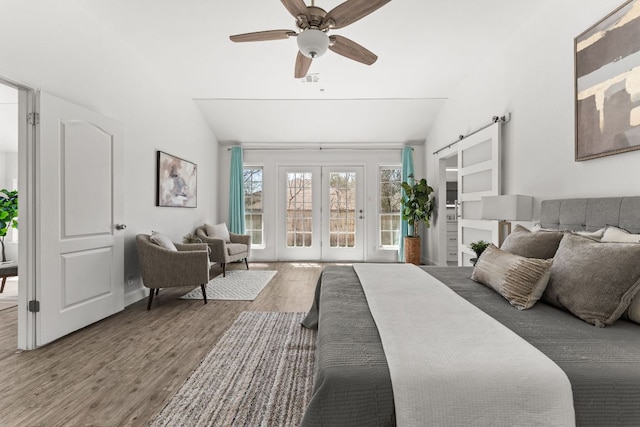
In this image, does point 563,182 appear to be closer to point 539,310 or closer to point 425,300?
point 539,310

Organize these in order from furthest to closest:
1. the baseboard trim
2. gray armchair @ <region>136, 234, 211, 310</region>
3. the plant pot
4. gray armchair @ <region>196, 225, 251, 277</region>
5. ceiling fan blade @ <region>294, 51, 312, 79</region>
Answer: the plant pot < gray armchair @ <region>196, 225, 251, 277</region> < the baseboard trim < gray armchair @ <region>136, 234, 211, 310</region> < ceiling fan blade @ <region>294, 51, 312, 79</region>

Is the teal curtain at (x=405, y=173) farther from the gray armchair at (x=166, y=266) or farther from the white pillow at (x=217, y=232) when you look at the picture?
the gray armchair at (x=166, y=266)

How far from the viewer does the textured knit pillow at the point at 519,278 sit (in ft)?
5.43

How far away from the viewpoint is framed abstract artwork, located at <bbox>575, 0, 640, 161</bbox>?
6.56ft

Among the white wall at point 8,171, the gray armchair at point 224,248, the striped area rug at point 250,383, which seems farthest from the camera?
the white wall at point 8,171

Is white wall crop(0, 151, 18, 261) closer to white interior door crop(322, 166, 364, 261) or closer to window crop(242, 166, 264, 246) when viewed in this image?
window crop(242, 166, 264, 246)

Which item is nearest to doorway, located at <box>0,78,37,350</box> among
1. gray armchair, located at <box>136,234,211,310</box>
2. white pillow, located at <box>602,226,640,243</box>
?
gray armchair, located at <box>136,234,211,310</box>

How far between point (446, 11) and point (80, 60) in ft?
10.8

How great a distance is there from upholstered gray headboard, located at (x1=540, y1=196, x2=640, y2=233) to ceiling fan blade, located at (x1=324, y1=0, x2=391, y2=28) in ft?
6.19

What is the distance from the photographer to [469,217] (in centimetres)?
434

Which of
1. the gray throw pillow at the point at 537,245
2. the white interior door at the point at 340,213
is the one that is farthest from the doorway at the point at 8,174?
the gray throw pillow at the point at 537,245

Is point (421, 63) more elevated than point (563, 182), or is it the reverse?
point (421, 63)

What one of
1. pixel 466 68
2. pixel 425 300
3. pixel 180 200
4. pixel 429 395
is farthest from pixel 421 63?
pixel 429 395

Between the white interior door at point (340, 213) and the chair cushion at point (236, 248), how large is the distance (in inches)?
68.5
